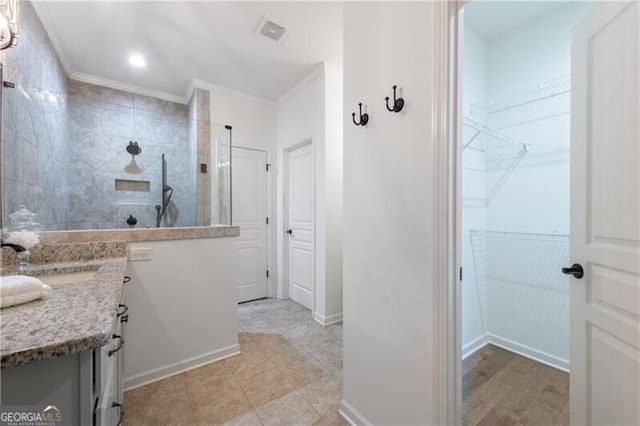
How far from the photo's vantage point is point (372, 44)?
1.39 m

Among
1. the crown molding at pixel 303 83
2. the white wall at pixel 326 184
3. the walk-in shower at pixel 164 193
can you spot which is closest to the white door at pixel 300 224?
the white wall at pixel 326 184

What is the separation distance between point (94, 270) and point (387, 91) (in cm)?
180

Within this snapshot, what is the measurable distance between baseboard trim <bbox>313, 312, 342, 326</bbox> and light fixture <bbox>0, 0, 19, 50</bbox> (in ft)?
9.73

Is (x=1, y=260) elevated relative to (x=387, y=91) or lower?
lower

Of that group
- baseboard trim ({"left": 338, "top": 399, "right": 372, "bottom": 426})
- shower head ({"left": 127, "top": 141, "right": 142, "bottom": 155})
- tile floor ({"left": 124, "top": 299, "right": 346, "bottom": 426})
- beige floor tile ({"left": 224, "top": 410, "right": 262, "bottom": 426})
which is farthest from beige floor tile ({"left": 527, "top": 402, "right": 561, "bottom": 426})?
shower head ({"left": 127, "top": 141, "right": 142, "bottom": 155})

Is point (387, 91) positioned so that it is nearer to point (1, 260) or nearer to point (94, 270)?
point (94, 270)

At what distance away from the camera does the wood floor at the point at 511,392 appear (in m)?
1.55

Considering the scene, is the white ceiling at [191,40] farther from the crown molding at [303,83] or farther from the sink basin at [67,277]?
the sink basin at [67,277]

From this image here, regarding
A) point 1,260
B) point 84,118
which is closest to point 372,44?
point 1,260

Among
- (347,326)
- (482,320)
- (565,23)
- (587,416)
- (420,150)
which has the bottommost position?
(482,320)

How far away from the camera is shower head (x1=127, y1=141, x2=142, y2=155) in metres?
Answer: 2.64

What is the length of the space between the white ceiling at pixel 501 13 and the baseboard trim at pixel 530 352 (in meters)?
2.69

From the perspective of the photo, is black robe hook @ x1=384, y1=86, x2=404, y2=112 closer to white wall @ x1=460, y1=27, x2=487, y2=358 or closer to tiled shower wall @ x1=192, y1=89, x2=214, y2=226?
white wall @ x1=460, y1=27, x2=487, y2=358

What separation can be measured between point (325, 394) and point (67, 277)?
5.38 feet
